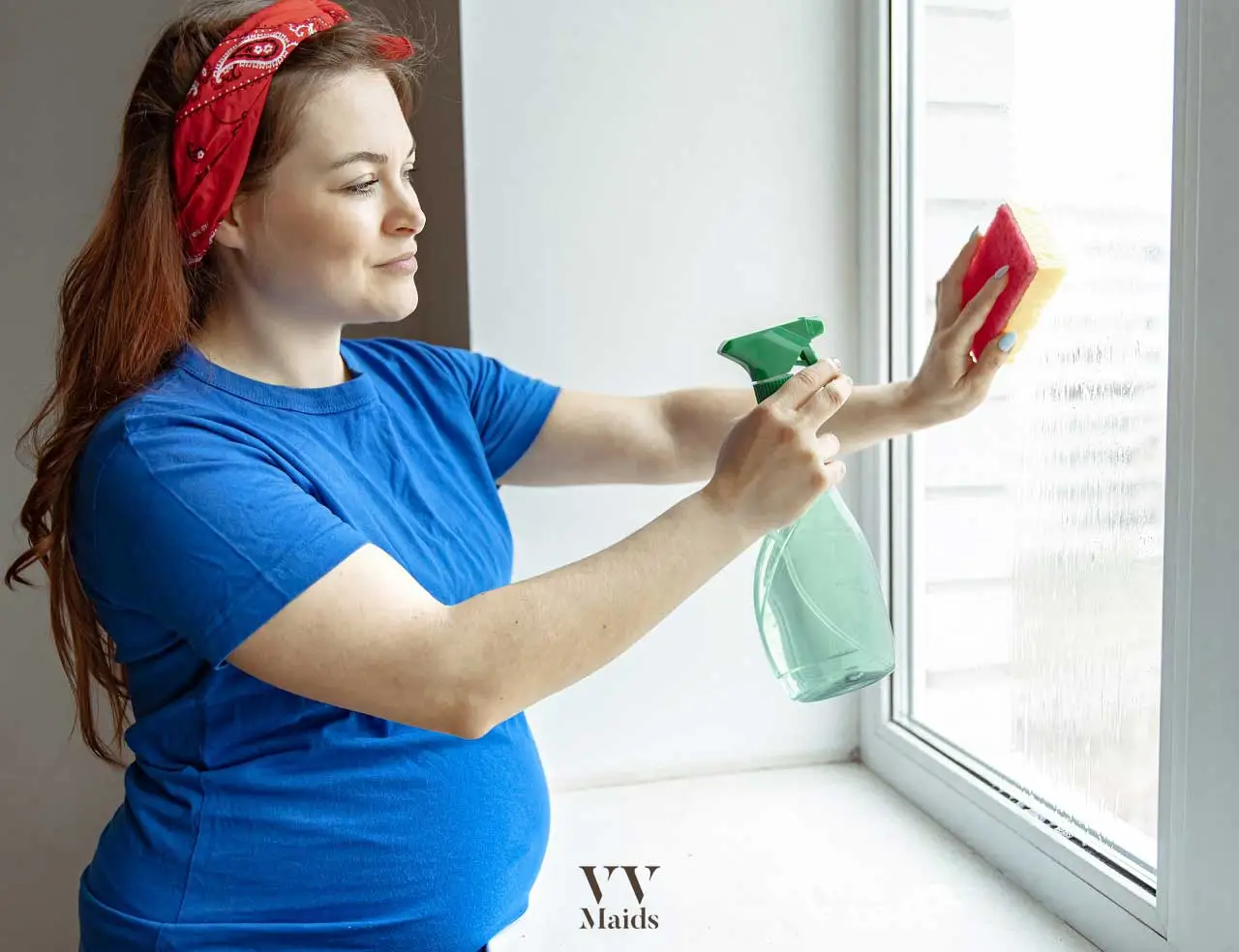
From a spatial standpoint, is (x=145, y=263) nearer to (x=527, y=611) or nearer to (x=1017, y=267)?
(x=527, y=611)

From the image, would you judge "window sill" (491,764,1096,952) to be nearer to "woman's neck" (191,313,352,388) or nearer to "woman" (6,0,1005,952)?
"woman" (6,0,1005,952)

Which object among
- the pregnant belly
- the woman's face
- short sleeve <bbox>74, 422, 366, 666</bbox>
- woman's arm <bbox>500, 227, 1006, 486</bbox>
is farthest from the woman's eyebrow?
the pregnant belly

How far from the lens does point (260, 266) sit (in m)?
0.90

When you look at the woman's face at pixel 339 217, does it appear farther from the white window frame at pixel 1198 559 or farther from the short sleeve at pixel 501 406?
the white window frame at pixel 1198 559

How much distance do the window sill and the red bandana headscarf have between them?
0.66 m

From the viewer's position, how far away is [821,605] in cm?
85

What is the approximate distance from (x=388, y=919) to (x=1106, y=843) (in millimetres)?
579

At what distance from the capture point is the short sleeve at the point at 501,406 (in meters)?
1.10

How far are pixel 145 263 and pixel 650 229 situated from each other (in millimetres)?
568

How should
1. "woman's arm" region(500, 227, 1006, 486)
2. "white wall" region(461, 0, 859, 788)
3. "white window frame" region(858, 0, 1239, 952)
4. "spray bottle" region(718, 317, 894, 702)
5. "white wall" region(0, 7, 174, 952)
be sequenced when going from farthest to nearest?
"white wall" region(0, 7, 174, 952) < "white wall" region(461, 0, 859, 788) < "woman's arm" region(500, 227, 1006, 486) < "spray bottle" region(718, 317, 894, 702) < "white window frame" region(858, 0, 1239, 952)

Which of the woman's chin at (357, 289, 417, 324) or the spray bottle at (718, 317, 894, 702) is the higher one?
the woman's chin at (357, 289, 417, 324)

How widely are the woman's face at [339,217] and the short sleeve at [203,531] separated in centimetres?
16

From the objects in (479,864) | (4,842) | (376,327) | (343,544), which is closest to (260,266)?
(343,544)

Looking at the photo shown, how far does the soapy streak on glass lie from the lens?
0.84 metres
